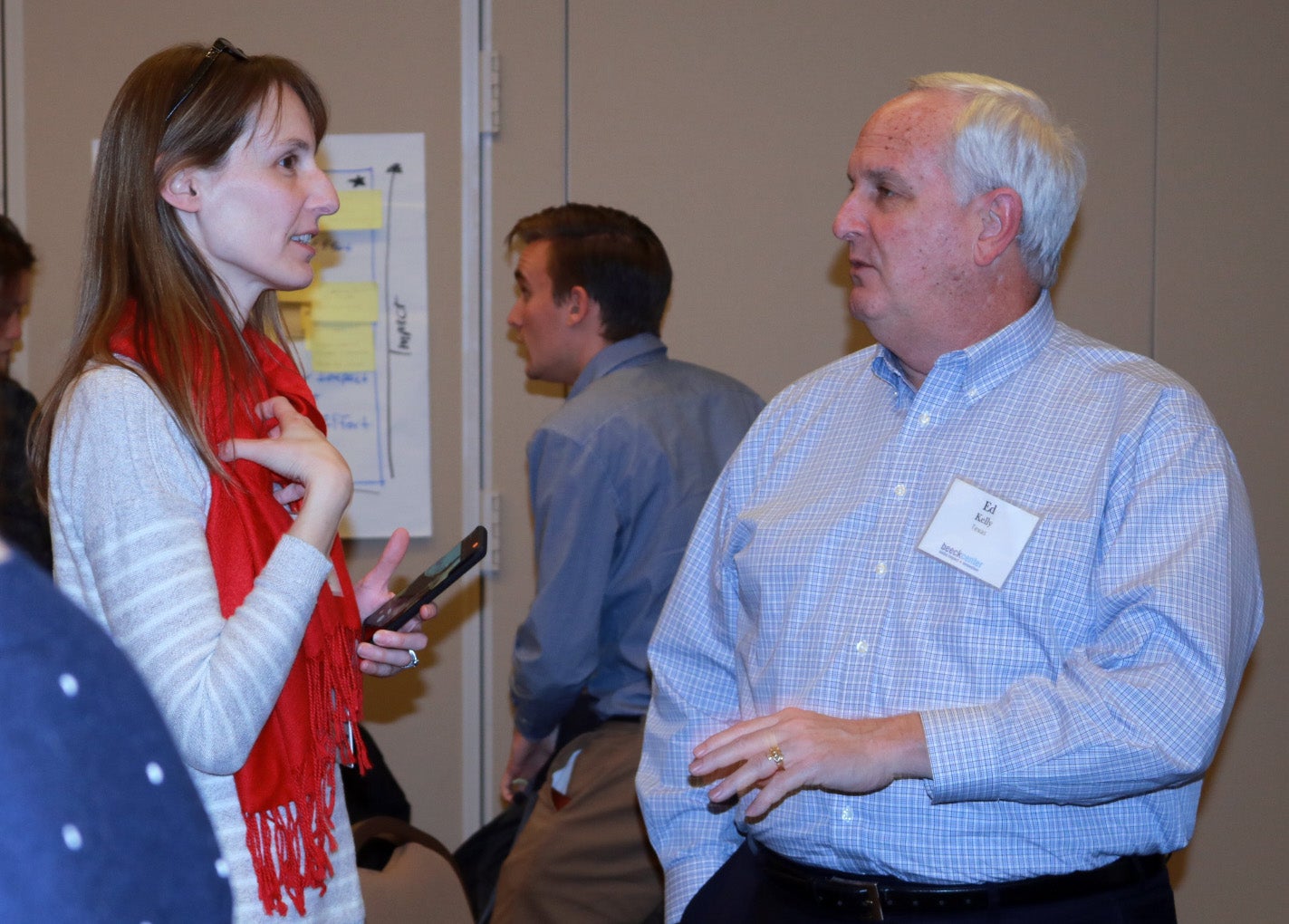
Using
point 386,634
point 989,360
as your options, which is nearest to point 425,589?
point 386,634

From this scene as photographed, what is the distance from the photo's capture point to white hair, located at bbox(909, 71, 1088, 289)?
71.5 inches

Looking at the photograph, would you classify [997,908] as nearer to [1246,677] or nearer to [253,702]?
[253,702]

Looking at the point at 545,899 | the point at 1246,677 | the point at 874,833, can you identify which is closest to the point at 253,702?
the point at 874,833

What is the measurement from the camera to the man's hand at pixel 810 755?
1.45 m

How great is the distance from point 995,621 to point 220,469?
3.15ft

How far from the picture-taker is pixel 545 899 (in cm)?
259

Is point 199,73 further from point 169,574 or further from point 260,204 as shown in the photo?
point 169,574

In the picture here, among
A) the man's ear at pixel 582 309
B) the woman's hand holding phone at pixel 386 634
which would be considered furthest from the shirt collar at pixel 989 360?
the man's ear at pixel 582 309

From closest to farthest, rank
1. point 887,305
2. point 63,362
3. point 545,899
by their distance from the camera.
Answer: point 63,362 → point 887,305 → point 545,899

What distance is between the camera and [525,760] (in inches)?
119

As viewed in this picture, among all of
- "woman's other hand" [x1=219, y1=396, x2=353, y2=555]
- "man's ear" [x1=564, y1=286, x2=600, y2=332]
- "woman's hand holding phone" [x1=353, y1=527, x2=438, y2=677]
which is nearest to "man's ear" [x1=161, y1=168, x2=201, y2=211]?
"woman's other hand" [x1=219, y1=396, x2=353, y2=555]

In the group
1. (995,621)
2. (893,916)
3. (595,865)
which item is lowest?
(595,865)

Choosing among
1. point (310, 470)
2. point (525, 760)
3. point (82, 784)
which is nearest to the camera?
point (82, 784)

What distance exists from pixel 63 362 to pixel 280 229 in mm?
290
